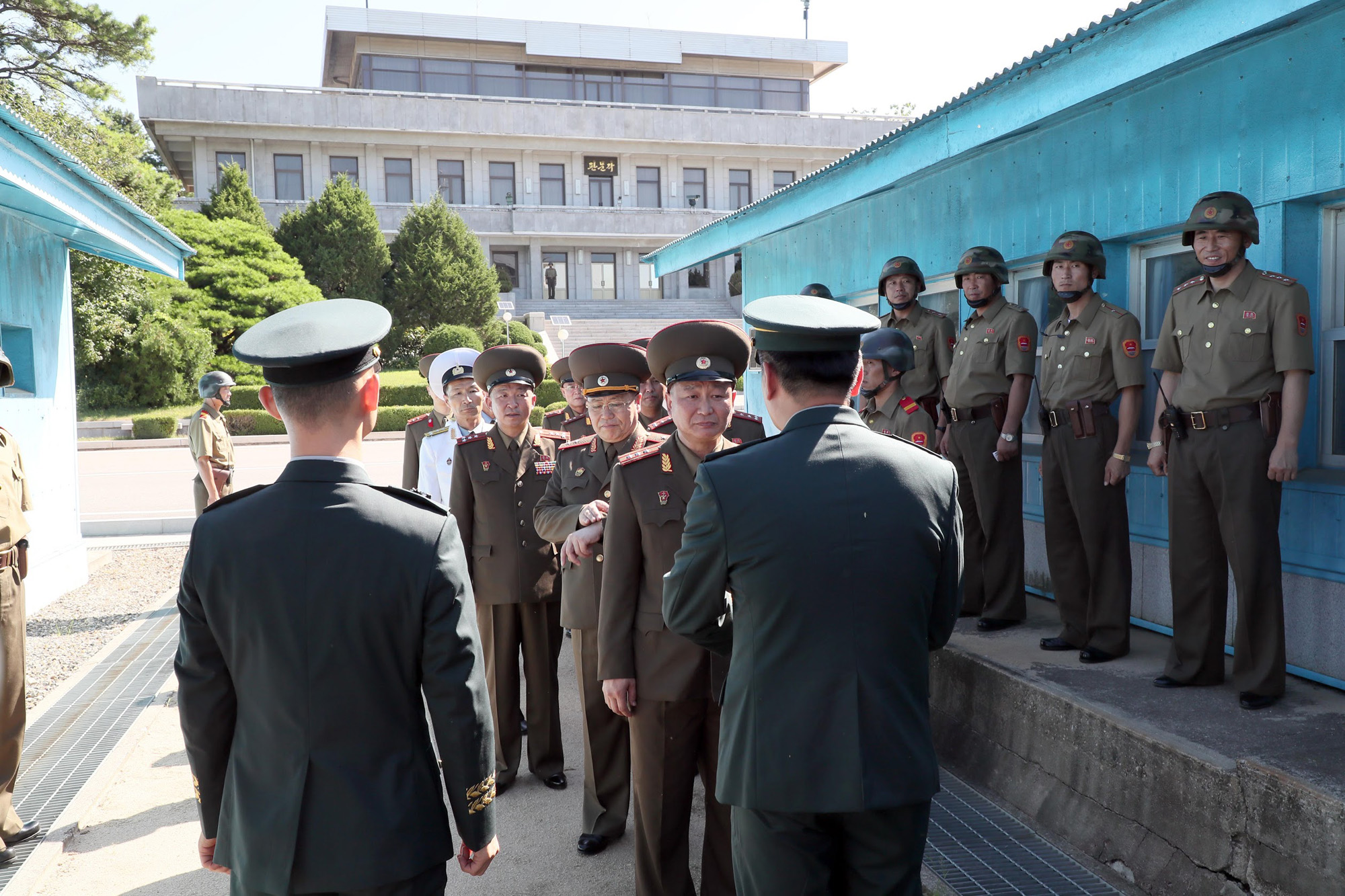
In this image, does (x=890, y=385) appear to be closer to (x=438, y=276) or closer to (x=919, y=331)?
(x=919, y=331)

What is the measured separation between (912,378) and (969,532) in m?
1.15

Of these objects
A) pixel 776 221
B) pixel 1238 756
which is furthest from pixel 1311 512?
pixel 776 221

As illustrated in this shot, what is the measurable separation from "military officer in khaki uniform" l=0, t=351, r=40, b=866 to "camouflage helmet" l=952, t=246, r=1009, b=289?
16.5ft

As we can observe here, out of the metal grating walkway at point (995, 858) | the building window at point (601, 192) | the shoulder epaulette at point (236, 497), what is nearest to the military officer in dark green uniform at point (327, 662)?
the shoulder epaulette at point (236, 497)

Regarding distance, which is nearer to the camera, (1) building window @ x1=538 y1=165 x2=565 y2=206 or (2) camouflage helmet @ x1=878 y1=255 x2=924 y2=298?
(2) camouflage helmet @ x1=878 y1=255 x2=924 y2=298

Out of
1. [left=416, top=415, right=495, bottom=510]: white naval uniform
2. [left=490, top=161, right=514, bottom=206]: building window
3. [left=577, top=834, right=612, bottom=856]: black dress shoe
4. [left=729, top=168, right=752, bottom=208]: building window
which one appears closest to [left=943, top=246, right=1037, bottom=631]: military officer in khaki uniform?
[left=577, top=834, right=612, bottom=856]: black dress shoe

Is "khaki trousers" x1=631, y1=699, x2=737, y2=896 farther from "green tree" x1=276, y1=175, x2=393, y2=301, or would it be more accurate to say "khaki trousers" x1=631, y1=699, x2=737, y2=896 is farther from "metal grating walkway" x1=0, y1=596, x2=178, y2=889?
"green tree" x1=276, y1=175, x2=393, y2=301

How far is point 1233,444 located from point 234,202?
3489 cm

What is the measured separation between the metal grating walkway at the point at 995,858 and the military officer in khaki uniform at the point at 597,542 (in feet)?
4.20

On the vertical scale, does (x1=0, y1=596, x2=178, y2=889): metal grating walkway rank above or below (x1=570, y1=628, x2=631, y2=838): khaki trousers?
below

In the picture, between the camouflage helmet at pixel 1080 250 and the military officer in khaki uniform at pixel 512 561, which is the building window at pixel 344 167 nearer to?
the military officer in khaki uniform at pixel 512 561

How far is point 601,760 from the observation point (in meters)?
4.12

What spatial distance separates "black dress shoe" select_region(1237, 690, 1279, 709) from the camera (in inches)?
165

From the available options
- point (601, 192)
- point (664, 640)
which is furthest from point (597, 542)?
point (601, 192)
